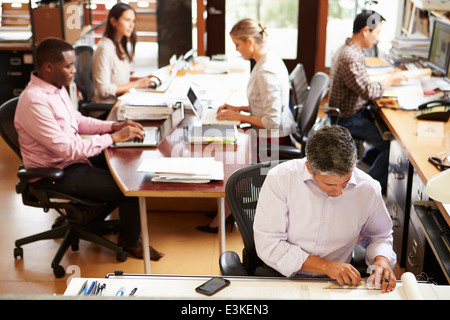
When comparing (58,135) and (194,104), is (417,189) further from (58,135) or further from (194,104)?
(58,135)

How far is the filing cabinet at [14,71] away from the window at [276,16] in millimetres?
2524

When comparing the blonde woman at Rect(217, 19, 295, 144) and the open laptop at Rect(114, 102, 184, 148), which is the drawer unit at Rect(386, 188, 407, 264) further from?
the open laptop at Rect(114, 102, 184, 148)

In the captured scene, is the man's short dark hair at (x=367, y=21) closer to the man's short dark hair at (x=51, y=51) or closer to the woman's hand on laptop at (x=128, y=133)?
the woman's hand on laptop at (x=128, y=133)

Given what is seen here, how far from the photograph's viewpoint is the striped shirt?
3.91 m

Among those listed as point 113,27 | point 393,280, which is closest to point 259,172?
point 393,280

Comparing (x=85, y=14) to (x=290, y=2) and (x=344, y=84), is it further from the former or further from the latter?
(x=344, y=84)

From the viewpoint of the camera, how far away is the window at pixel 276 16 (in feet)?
22.7

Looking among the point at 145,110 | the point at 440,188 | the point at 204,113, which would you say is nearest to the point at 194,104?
the point at 204,113

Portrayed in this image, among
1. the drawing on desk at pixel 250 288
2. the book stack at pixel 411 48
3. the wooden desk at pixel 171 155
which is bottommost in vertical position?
the wooden desk at pixel 171 155

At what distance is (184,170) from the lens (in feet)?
8.60

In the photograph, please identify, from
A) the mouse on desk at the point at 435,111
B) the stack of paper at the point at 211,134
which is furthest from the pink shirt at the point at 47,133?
the mouse on desk at the point at 435,111

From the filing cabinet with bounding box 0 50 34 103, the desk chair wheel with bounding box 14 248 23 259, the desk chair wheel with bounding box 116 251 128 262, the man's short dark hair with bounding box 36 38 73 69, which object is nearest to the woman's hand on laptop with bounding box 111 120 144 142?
the man's short dark hair with bounding box 36 38 73 69

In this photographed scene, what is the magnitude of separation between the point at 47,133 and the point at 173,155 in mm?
670

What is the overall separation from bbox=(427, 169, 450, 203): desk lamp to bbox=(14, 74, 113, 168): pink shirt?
1.96 metres
